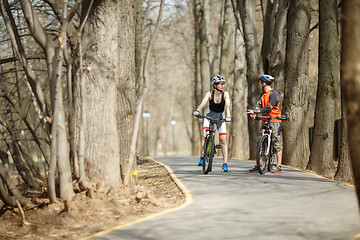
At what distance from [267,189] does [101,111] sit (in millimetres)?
3079

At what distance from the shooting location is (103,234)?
6.65 meters

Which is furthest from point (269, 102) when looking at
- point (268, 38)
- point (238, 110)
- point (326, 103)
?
point (238, 110)

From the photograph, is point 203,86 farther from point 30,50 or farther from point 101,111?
point 101,111

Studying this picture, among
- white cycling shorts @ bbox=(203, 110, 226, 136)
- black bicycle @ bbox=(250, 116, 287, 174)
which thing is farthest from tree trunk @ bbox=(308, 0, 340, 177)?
white cycling shorts @ bbox=(203, 110, 226, 136)

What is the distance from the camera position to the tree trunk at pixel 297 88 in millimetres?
14219

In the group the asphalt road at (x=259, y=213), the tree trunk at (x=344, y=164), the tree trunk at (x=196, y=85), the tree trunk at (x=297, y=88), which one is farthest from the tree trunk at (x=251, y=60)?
the tree trunk at (x=196, y=85)

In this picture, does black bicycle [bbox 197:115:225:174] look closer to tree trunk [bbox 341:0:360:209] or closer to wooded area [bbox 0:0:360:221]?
wooded area [bbox 0:0:360:221]

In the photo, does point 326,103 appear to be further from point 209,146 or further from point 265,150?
point 209,146

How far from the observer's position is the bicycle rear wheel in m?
10.9

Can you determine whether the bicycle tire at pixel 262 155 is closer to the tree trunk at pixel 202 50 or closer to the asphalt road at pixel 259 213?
the asphalt road at pixel 259 213

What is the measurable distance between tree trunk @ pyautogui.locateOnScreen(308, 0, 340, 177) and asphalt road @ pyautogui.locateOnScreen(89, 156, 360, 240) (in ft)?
9.34

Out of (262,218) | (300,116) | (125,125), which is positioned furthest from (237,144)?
(262,218)

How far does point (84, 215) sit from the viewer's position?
8.04 meters

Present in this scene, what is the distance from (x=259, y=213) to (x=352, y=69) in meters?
3.28
